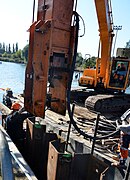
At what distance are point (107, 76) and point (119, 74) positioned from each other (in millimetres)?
555

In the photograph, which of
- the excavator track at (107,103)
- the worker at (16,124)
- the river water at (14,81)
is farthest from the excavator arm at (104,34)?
the river water at (14,81)

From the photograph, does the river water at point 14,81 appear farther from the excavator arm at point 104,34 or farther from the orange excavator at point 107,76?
the excavator arm at point 104,34

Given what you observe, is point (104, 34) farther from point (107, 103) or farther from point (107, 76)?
point (107, 103)

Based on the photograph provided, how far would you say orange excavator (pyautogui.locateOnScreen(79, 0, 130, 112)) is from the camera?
8812mm

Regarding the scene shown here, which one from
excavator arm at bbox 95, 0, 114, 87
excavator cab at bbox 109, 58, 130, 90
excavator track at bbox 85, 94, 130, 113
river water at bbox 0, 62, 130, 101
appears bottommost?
river water at bbox 0, 62, 130, 101

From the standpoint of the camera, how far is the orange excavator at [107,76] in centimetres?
881

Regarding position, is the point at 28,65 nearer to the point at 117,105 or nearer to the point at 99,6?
the point at 99,6

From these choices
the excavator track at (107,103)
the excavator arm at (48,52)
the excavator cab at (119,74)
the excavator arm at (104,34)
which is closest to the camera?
the excavator arm at (48,52)

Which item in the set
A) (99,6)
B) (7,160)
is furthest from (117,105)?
(7,160)

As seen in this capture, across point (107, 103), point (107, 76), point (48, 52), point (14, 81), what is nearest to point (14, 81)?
point (14, 81)

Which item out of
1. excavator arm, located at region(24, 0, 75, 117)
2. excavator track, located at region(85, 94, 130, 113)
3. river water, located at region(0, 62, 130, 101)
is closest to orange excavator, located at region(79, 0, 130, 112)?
excavator track, located at region(85, 94, 130, 113)

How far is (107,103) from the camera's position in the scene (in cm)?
907

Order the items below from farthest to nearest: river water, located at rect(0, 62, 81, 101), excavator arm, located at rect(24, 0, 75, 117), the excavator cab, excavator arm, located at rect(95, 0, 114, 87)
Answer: river water, located at rect(0, 62, 81, 101)
the excavator cab
excavator arm, located at rect(95, 0, 114, 87)
excavator arm, located at rect(24, 0, 75, 117)

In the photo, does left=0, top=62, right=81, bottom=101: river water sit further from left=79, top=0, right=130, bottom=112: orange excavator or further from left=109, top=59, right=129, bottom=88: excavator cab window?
left=109, top=59, right=129, bottom=88: excavator cab window
